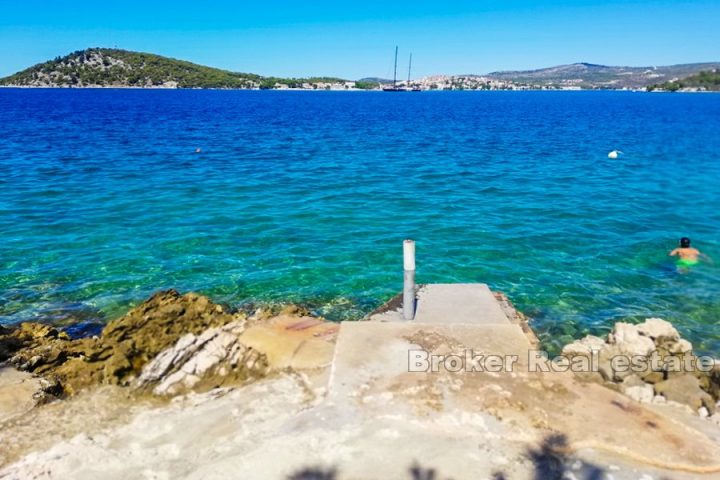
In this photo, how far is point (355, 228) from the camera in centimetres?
1870

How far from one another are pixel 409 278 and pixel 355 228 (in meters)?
10.6

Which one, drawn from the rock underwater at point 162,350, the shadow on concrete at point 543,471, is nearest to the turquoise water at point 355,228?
the rock underwater at point 162,350

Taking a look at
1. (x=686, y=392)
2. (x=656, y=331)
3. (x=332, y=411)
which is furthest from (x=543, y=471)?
(x=656, y=331)

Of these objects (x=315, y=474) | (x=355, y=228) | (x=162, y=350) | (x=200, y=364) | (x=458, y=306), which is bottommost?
(x=355, y=228)

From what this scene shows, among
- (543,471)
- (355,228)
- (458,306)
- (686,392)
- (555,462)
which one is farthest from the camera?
(355,228)

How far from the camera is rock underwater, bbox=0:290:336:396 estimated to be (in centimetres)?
741

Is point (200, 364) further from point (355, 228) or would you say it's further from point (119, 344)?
point (355, 228)

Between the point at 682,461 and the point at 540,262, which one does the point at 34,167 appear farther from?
the point at 682,461

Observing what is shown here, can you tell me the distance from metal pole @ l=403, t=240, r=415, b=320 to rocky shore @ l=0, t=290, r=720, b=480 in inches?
15.2

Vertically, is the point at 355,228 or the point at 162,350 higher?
the point at 162,350

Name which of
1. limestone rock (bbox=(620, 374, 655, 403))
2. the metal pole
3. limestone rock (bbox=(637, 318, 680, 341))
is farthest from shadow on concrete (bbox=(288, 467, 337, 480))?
limestone rock (bbox=(637, 318, 680, 341))

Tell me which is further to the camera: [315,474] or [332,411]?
[332,411]

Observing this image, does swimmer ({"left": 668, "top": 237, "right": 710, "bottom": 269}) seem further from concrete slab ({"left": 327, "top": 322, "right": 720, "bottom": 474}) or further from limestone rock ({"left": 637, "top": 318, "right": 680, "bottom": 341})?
concrete slab ({"left": 327, "top": 322, "right": 720, "bottom": 474})

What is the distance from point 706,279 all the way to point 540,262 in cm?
435
